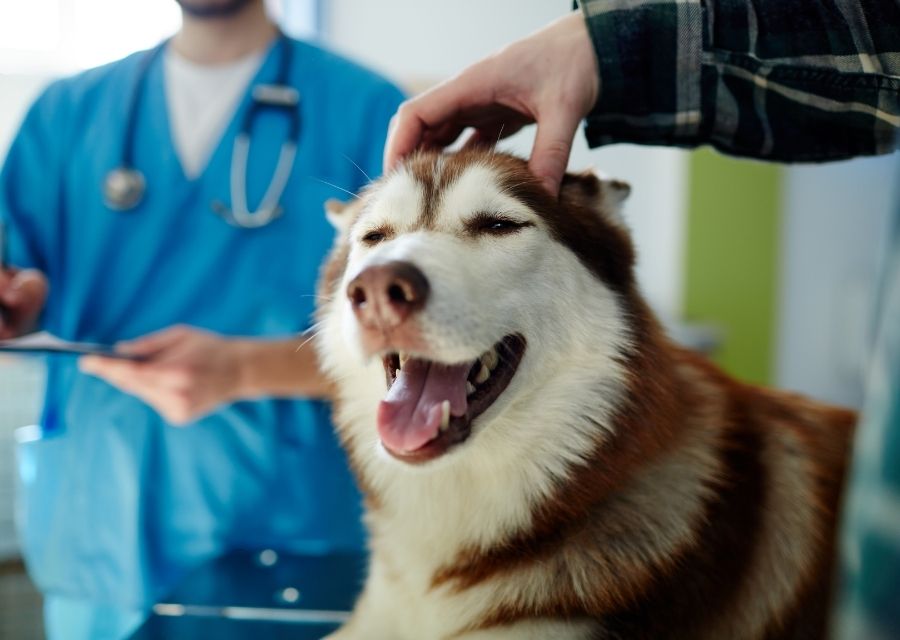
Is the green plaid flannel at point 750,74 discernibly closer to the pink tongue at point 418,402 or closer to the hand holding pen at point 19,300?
the pink tongue at point 418,402

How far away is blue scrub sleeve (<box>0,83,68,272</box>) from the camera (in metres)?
1.21

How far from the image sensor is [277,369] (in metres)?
1.19

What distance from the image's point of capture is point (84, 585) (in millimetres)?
1086

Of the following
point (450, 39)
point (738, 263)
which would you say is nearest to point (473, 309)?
point (450, 39)

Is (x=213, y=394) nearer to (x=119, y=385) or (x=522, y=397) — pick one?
(x=119, y=385)

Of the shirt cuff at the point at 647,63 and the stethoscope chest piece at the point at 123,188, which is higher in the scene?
the shirt cuff at the point at 647,63

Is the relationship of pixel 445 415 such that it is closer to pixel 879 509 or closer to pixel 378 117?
pixel 879 509

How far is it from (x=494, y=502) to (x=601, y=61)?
43 centimetres

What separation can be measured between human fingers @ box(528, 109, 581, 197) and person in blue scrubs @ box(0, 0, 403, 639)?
18.7 inches

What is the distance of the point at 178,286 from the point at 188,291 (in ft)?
0.06

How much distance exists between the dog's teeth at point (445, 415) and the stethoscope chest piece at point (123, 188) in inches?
31.4

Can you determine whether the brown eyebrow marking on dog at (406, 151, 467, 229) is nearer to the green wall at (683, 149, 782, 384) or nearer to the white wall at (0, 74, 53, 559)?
the white wall at (0, 74, 53, 559)

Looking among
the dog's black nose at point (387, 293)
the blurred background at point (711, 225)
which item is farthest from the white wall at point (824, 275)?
the dog's black nose at point (387, 293)

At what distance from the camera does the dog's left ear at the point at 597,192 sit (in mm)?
791
